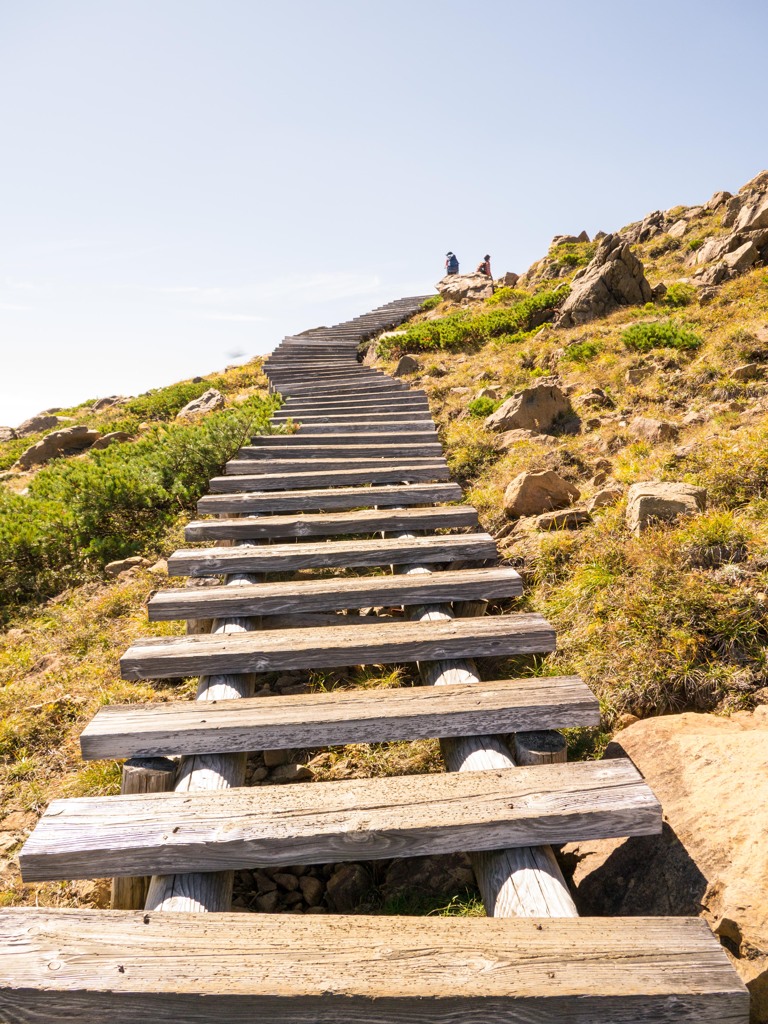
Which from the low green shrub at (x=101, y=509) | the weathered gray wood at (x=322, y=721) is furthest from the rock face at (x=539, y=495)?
the low green shrub at (x=101, y=509)

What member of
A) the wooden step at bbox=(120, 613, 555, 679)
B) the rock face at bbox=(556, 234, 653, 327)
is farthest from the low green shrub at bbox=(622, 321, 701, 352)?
the wooden step at bbox=(120, 613, 555, 679)

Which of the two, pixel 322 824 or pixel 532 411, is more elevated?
pixel 532 411

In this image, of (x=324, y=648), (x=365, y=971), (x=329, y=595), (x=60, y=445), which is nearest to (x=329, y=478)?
(x=329, y=595)

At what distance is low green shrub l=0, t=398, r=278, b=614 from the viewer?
6570 millimetres

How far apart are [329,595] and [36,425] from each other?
74.0ft

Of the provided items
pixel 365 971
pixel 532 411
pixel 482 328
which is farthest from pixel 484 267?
pixel 365 971

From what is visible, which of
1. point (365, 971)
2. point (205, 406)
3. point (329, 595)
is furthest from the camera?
point (205, 406)

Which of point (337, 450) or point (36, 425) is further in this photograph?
point (36, 425)

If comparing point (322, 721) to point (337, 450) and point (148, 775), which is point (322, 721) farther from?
point (337, 450)

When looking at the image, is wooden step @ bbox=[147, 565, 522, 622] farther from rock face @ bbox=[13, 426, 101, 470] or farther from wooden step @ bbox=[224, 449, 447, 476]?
rock face @ bbox=[13, 426, 101, 470]

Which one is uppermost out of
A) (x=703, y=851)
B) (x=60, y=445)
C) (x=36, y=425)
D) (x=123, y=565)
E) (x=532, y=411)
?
(x=36, y=425)

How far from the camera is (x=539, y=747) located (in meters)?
2.63

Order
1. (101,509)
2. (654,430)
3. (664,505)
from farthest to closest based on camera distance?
(101,509)
(654,430)
(664,505)

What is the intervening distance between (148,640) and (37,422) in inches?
889
